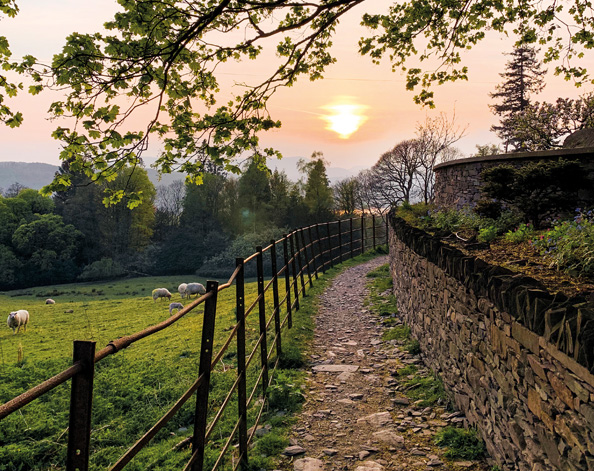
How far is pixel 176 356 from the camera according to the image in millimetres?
7547

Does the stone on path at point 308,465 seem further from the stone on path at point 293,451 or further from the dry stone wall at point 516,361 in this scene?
the dry stone wall at point 516,361

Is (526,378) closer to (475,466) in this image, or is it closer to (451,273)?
(475,466)

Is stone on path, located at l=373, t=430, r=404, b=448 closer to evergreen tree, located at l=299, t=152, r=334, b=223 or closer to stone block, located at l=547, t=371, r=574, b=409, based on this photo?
stone block, located at l=547, t=371, r=574, b=409

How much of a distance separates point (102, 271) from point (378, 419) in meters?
45.6

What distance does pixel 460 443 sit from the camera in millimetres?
4090

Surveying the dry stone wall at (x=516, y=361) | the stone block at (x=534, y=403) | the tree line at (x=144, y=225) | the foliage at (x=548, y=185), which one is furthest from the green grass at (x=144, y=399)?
the tree line at (x=144, y=225)

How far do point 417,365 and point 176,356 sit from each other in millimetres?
4002

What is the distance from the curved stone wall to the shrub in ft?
126

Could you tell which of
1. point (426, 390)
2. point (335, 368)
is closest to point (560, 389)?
point (426, 390)

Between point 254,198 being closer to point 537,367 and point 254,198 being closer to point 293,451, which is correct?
point 293,451

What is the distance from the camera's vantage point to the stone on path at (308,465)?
155 inches

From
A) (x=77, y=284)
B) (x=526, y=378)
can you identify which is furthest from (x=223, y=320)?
(x=77, y=284)

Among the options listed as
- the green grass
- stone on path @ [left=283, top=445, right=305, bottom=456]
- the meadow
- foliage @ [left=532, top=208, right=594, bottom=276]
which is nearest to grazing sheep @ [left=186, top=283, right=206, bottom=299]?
the meadow

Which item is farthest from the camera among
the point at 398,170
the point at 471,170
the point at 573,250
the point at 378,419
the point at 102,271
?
the point at 102,271
